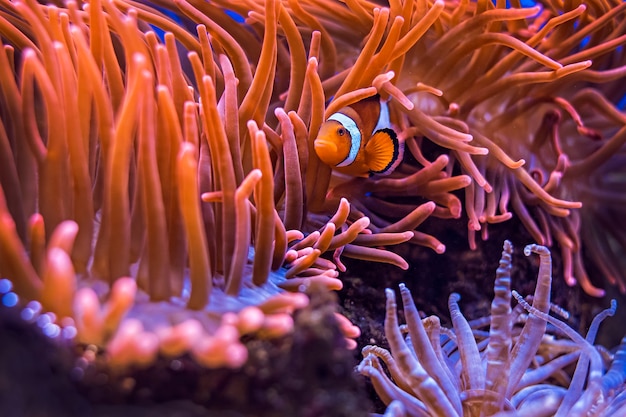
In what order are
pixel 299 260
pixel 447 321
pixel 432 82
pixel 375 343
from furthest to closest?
pixel 432 82, pixel 447 321, pixel 375 343, pixel 299 260

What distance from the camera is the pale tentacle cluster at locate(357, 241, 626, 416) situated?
0.87m

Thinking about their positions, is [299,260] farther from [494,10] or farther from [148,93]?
[494,10]

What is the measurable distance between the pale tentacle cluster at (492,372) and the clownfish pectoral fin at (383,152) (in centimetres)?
40

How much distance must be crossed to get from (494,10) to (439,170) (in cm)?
45

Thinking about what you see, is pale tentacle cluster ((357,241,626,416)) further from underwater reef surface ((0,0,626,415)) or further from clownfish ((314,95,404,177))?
clownfish ((314,95,404,177))

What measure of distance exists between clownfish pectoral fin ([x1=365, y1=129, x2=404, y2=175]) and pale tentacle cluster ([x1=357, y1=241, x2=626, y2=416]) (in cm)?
40

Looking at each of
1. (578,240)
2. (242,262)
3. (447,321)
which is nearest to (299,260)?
(242,262)

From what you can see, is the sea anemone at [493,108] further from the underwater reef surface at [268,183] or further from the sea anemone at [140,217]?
the sea anemone at [140,217]

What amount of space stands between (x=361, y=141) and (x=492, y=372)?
2.04 ft

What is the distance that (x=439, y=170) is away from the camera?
131 cm

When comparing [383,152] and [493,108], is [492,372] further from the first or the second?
[493,108]

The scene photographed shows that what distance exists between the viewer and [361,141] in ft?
4.38

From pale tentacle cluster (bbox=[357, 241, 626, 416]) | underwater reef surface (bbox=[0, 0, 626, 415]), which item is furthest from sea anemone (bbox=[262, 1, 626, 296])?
pale tentacle cluster (bbox=[357, 241, 626, 416])

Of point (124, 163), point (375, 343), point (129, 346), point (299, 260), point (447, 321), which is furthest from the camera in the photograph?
point (447, 321)
